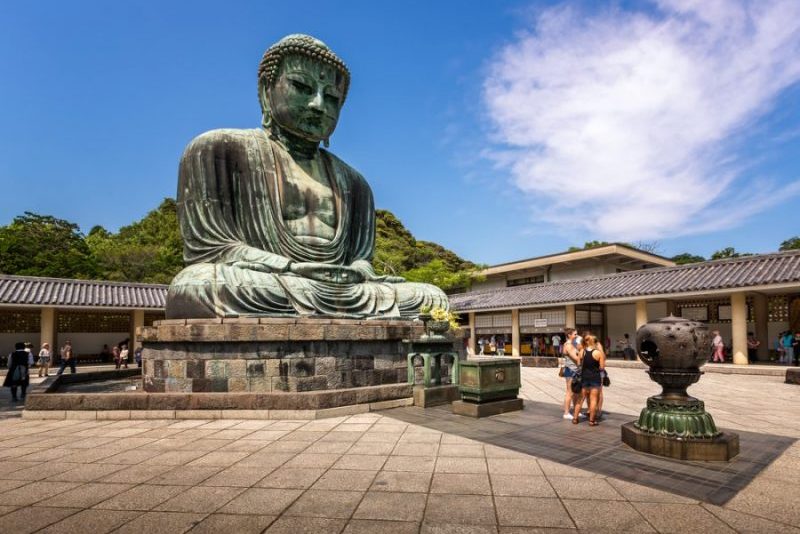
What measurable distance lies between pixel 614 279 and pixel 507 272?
32.9 ft

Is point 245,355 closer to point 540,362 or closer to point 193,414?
point 193,414

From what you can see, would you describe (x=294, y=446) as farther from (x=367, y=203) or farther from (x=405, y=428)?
(x=367, y=203)

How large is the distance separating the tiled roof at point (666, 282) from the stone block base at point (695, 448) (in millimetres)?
13465

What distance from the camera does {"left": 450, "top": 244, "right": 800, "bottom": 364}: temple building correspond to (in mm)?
16375

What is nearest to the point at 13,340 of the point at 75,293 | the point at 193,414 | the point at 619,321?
the point at 75,293

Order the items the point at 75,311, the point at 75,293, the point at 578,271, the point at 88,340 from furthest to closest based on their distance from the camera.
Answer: the point at 578,271, the point at 88,340, the point at 75,311, the point at 75,293

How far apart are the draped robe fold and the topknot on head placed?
1.26 m

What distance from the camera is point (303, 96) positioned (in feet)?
29.7

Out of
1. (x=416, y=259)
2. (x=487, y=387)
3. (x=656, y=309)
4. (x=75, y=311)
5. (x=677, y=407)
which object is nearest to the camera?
(x=677, y=407)

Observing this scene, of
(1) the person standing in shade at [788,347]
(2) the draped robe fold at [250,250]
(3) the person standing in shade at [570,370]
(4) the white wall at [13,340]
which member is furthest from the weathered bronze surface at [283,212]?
(4) the white wall at [13,340]

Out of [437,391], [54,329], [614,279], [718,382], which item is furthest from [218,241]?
[614,279]

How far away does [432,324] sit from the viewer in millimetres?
8070

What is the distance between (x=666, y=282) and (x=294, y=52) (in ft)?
54.8

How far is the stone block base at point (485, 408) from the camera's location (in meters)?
6.61
